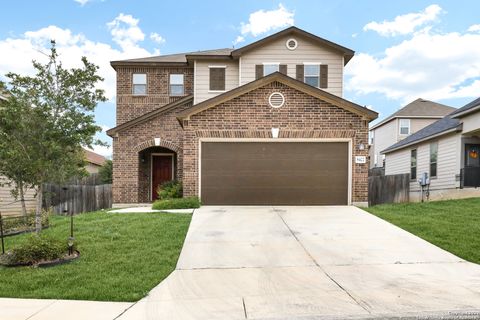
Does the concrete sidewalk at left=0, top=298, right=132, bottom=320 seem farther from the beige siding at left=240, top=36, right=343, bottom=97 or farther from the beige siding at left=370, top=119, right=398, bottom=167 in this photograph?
the beige siding at left=370, top=119, right=398, bottom=167

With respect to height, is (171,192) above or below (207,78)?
below

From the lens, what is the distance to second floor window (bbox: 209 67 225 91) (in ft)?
58.1

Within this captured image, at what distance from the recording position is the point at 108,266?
625cm

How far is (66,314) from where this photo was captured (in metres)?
4.43

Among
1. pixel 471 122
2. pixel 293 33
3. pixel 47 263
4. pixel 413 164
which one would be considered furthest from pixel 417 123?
pixel 47 263

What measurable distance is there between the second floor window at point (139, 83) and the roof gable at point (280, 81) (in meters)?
6.93

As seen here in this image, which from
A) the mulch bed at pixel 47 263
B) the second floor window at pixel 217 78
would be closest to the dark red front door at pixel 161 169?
the second floor window at pixel 217 78

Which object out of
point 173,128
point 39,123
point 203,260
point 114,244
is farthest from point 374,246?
point 173,128

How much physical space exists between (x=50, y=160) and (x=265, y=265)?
4.80 m

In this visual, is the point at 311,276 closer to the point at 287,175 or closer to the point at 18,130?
the point at 18,130

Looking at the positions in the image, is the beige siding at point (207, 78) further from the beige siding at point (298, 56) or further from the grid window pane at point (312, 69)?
the grid window pane at point (312, 69)

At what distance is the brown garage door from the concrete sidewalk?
8181mm

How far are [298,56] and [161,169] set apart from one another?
29.3 ft

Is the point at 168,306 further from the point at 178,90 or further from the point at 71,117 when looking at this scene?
the point at 178,90
